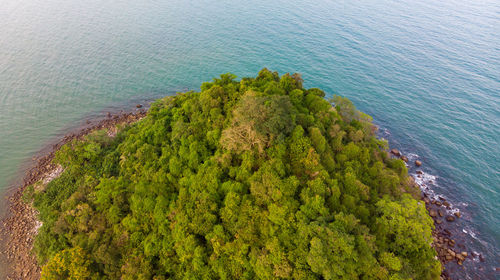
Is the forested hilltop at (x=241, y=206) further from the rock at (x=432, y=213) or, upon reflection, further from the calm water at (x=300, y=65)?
the calm water at (x=300, y=65)

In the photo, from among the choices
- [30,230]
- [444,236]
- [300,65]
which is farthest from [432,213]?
[30,230]

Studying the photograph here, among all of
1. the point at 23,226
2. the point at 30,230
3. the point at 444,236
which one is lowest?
the point at 23,226

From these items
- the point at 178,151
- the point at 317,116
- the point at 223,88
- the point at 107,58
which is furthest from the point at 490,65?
the point at 107,58

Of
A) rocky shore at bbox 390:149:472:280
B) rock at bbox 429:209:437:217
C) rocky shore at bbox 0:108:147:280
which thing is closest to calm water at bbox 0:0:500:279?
rocky shore at bbox 390:149:472:280

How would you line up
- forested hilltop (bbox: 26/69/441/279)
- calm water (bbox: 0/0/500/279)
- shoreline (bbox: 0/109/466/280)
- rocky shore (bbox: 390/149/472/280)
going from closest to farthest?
1. forested hilltop (bbox: 26/69/441/279)
2. shoreline (bbox: 0/109/466/280)
3. rocky shore (bbox: 390/149/472/280)
4. calm water (bbox: 0/0/500/279)

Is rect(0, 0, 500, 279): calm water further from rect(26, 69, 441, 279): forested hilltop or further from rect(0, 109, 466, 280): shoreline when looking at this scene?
rect(26, 69, 441, 279): forested hilltop

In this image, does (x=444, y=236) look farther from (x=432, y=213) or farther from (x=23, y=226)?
(x=23, y=226)
